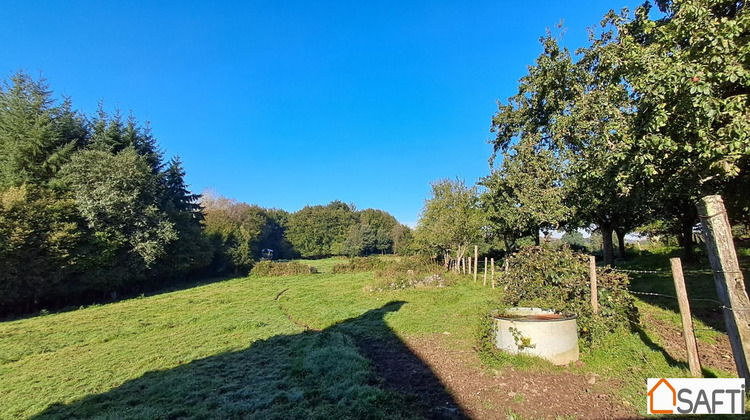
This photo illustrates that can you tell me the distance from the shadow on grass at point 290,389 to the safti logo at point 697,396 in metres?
2.44

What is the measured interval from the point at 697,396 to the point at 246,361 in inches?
295

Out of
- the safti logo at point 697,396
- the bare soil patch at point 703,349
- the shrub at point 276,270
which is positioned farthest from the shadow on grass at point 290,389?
the shrub at point 276,270

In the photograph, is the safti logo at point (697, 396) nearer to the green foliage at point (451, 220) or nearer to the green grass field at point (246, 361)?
the green grass field at point (246, 361)

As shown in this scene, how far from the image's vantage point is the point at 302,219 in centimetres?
7200

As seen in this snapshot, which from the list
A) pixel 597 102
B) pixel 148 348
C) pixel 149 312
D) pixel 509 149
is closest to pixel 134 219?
pixel 149 312

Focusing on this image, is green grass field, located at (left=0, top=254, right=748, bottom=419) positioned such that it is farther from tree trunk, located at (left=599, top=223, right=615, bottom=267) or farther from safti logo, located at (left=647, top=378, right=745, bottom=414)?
tree trunk, located at (left=599, top=223, right=615, bottom=267)

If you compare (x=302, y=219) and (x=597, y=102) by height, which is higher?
(x=302, y=219)

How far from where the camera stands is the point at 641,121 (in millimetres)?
6086

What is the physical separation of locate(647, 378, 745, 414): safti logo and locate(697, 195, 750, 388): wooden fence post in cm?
39

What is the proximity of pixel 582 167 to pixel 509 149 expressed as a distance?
9879 mm

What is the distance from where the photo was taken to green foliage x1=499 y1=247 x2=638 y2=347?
19.6 feet

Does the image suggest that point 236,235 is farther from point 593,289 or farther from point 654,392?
point 654,392

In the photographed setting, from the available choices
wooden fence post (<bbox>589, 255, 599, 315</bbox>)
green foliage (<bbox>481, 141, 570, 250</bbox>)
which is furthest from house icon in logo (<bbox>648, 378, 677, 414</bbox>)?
green foliage (<bbox>481, 141, 570, 250</bbox>)

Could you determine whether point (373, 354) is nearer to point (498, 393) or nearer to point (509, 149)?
point (498, 393)
